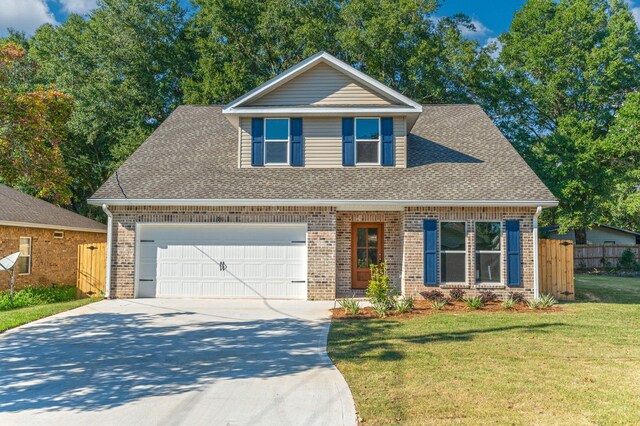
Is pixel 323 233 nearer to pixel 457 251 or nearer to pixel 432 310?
pixel 432 310

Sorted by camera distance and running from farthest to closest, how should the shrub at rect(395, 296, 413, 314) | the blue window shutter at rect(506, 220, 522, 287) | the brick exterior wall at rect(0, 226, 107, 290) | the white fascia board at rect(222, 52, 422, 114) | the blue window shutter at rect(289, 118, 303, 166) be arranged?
the brick exterior wall at rect(0, 226, 107, 290)
the blue window shutter at rect(289, 118, 303, 166)
the white fascia board at rect(222, 52, 422, 114)
the blue window shutter at rect(506, 220, 522, 287)
the shrub at rect(395, 296, 413, 314)

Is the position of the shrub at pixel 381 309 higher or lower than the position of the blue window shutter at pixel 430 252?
lower

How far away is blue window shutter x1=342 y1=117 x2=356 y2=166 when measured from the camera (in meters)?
15.2

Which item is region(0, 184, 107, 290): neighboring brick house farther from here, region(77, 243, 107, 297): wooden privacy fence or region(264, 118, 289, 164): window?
region(264, 118, 289, 164): window

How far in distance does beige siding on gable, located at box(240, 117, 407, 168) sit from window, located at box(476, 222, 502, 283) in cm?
325

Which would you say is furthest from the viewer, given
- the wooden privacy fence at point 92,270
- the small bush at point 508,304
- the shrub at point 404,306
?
the wooden privacy fence at point 92,270

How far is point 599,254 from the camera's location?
2930 cm

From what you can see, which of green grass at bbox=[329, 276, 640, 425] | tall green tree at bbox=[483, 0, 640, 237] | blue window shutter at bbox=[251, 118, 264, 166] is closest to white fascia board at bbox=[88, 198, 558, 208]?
blue window shutter at bbox=[251, 118, 264, 166]

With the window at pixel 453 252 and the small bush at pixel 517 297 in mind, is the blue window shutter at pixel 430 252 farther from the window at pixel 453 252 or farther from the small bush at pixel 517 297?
the small bush at pixel 517 297

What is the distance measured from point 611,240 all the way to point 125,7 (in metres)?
34.2

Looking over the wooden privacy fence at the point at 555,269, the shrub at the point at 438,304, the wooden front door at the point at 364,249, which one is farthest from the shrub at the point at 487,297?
the wooden front door at the point at 364,249

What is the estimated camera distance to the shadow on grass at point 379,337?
7820 mm

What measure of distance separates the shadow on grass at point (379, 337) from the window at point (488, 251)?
3.16 metres

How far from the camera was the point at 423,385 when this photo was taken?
20.3 feet
